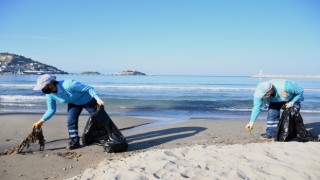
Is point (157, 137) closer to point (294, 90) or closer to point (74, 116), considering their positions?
point (74, 116)

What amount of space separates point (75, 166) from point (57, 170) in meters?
0.26

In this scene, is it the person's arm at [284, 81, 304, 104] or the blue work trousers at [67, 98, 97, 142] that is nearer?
the blue work trousers at [67, 98, 97, 142]

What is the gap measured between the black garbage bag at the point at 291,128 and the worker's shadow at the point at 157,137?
1.81 m

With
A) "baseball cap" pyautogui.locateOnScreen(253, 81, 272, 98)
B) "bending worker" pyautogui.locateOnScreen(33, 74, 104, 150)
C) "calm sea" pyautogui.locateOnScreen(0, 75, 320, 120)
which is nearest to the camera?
"bending worker" pyautogui.locateOnScreen(33, 74, 104, 150)

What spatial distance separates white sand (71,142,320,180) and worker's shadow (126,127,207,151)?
1.47m

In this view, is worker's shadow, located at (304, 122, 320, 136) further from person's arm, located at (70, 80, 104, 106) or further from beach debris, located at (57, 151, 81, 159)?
beach debris, located at (57, 151, 81, 159)

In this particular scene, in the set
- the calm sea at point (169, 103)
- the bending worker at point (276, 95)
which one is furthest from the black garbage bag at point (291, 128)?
the calm sea at point (169, 103)

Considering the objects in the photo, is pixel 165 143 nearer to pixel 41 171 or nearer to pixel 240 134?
pixel 240 134

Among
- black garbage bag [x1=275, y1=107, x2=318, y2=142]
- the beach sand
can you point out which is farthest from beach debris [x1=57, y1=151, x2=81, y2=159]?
black garbage bag [x1=275, y1=107, x2=318, y2=142]

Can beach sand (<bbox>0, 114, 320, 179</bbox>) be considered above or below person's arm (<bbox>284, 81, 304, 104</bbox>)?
below

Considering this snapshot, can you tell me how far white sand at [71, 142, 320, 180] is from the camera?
3.45m

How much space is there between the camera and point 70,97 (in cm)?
530

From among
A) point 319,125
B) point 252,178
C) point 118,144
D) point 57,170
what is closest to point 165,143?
point 118,144

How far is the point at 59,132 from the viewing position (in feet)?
22.8
